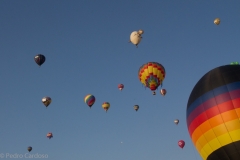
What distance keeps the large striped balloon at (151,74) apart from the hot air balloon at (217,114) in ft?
38.4

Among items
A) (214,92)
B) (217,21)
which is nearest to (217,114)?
(214,92)

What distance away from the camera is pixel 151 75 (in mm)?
30453

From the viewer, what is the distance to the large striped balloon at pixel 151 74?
1199 inches

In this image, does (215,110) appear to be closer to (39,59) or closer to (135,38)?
(135,38)

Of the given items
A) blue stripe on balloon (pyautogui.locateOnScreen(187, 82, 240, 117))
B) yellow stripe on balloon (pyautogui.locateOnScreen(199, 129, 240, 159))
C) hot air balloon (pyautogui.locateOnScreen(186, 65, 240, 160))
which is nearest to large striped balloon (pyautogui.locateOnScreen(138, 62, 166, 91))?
hot air balloon (pyautogui.locateOnScreen(186, 65, 240, 160))

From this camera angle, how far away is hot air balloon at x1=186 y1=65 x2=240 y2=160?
16.4m

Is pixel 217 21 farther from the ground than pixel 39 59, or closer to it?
closer to it

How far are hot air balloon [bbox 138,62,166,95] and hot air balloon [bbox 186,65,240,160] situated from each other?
11.7m

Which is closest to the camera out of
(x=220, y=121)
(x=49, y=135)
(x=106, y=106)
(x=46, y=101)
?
(x=220, y=121)

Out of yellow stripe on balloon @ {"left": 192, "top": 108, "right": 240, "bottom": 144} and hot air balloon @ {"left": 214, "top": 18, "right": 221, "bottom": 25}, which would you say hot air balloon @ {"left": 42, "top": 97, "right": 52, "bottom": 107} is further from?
yellow stripe on balloon @ {"left": 192, "top": 108, "right": 240, "bottom": 144}

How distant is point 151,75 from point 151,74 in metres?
0.09

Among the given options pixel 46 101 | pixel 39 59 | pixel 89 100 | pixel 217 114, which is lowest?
pixel 217 114

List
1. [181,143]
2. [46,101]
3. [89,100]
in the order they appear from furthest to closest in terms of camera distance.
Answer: [46,101], [89,100], [181,143]

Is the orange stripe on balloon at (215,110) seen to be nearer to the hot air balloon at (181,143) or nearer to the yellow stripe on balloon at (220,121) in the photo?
the yellow stripe on balloon at (220,121)
